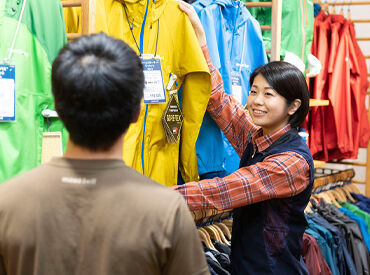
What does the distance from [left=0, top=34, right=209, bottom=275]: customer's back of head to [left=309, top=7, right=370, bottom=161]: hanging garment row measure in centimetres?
328

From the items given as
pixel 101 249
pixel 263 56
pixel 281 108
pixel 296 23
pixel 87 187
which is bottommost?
pixel 101 249

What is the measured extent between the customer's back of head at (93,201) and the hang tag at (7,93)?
73 centimetres

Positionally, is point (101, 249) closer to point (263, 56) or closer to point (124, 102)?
point (124, 102)

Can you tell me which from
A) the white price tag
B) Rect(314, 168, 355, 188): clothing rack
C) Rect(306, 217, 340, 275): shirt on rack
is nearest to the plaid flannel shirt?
the white price tag

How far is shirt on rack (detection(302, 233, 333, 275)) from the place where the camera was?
8.93ft

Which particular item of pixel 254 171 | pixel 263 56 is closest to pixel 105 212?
pixel 254 171

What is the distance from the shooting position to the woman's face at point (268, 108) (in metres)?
1.97

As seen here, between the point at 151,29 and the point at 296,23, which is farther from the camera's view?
the point at 296,23

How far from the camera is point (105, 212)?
0.94 metres

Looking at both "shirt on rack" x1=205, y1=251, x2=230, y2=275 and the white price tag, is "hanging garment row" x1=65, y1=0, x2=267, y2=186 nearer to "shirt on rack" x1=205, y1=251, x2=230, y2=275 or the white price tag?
the white price tag

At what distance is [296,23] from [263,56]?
2.56ft

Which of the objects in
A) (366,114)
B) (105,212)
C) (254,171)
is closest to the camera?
(105,212)

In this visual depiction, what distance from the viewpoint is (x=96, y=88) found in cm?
91

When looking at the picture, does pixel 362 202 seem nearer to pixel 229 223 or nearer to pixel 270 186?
pixel 229 223
